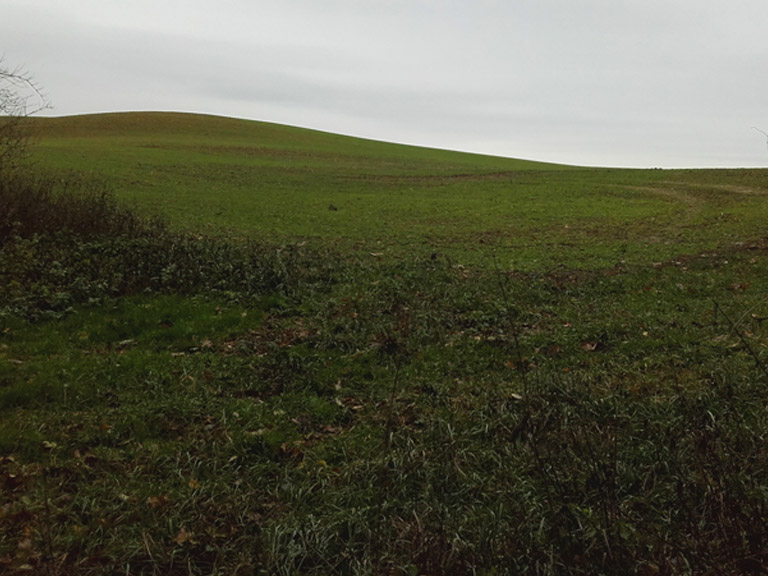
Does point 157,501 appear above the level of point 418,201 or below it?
below

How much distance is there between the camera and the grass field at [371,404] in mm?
4457

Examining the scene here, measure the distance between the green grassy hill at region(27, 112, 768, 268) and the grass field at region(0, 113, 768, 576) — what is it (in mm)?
1438

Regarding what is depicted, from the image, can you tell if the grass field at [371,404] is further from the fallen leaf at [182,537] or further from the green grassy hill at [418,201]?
the green grassy hill at [418,201]

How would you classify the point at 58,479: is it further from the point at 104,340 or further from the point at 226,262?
the point at 226,262

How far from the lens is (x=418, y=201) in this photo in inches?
1252

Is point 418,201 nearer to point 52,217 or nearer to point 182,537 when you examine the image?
point 52,217

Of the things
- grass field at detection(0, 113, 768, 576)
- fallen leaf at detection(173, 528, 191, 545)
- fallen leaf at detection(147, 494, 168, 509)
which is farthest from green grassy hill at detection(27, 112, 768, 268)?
fallen leaf at detection(173, 528, 191, 545)

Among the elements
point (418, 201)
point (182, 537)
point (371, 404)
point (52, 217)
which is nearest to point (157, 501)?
point (182, 537)

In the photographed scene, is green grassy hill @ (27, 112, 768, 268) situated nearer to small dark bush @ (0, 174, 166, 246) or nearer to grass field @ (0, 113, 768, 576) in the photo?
grass field @ (0, 113, 768, 576)

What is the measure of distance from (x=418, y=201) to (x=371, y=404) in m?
25.2

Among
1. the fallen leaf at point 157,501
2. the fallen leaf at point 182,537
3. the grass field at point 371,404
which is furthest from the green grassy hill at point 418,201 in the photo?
the fallen leaf at point 182,537

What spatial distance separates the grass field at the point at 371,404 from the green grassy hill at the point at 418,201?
1.44 meters

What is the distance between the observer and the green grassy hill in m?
20.3

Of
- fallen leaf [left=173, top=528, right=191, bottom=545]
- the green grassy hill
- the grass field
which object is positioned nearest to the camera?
the grass field
